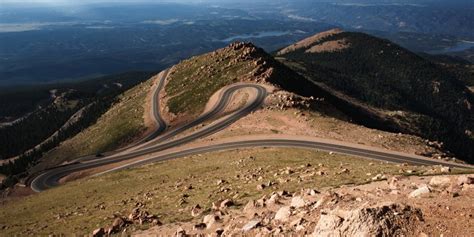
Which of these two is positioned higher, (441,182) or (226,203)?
(441,182)

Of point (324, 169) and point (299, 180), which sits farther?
point (324, 169)

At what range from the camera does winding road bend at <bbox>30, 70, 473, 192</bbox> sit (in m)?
68.2

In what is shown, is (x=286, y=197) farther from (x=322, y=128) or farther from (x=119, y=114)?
(x=119, y=114)

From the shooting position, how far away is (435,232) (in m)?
19.3

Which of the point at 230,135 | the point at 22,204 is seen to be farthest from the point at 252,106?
the point at 22,204

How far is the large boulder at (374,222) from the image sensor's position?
1975cm

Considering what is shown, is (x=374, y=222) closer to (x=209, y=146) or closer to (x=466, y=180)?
(x=466, y=180)

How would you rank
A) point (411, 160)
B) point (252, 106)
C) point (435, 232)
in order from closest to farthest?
point (435, 232) < point (411, 160) < point (252, 106)

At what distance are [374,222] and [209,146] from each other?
62.2m

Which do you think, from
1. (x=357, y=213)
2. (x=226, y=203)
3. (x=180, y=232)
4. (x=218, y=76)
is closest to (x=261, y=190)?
(x=226, y=203)

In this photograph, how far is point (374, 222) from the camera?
20.0 m

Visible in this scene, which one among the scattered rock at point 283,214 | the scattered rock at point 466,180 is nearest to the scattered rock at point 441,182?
the scattered rock at point 466,180

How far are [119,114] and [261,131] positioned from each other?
72.0 meters

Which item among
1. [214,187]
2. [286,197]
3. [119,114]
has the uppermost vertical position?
[286,197]
